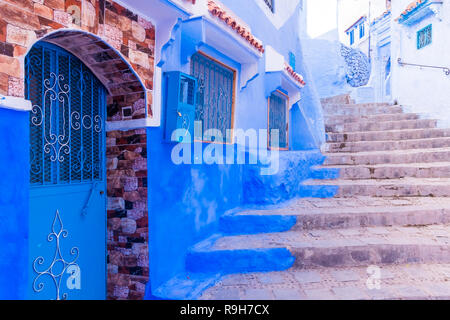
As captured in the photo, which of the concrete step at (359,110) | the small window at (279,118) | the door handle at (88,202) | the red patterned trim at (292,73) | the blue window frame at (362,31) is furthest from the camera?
the blue window frame at (362,31)

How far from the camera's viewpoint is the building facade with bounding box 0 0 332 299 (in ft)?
6.84

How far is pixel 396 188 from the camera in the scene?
5.64 m

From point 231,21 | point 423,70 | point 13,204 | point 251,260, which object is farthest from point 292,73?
point 13,204

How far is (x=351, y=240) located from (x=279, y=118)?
15.2 feet

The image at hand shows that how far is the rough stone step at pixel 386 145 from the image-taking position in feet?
24.3

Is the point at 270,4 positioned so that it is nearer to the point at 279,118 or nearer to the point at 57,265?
the point at 279,118

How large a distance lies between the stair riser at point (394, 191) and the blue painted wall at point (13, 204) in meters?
4.99

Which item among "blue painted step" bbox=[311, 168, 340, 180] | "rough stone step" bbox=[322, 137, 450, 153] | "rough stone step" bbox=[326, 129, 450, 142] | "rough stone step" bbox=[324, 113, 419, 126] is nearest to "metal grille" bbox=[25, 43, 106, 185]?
"blue painted step" bbox=[311, 168, 340, 180]

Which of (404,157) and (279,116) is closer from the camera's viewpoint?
(404,157)

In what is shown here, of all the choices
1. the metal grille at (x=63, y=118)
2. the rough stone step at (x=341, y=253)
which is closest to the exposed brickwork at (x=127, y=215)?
the metal grille at (x=63, y=118)

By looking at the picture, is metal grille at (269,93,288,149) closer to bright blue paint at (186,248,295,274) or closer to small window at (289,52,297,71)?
small window at (289,52,297,71)

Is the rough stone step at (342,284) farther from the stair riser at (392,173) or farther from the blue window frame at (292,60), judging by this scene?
the blue window frame at (292,60)
